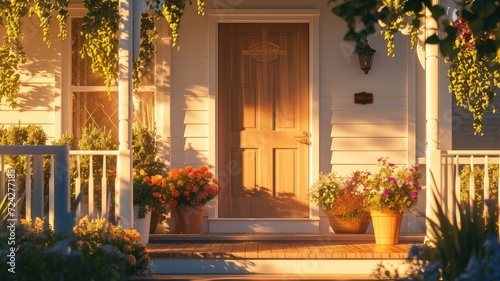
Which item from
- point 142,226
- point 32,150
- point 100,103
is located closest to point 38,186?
point 32,150

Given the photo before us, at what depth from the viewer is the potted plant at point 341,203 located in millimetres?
8758

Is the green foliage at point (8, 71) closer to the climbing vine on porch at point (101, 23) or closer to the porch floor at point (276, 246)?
the climbing vine on porch at point (101, 23)

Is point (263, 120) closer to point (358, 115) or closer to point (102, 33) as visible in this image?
point (358, 115)

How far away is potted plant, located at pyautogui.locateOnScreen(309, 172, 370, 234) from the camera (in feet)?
28.7

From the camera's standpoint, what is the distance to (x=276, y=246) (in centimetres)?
808

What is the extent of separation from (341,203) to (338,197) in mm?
70

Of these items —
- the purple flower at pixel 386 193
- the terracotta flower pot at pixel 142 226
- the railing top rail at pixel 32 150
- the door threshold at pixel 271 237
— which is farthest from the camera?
the door threshold at pixel 271 237

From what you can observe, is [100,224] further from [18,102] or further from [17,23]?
[18,102]

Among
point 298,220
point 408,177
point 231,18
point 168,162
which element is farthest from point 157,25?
point 408,177

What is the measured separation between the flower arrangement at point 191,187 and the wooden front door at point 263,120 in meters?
0.51

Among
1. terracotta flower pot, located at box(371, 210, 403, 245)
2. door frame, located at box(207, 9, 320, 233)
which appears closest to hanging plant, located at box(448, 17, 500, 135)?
terracotta flower pot, located at box(371, 210, 403, 245)

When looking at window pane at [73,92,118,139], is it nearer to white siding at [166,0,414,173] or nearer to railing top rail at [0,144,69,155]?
white siding at [166,0,414,173]

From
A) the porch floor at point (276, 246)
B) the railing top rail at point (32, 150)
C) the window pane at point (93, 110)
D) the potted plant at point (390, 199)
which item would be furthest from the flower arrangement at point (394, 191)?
the railing top rail at point (32, 150)

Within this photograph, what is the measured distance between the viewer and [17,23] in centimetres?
787
